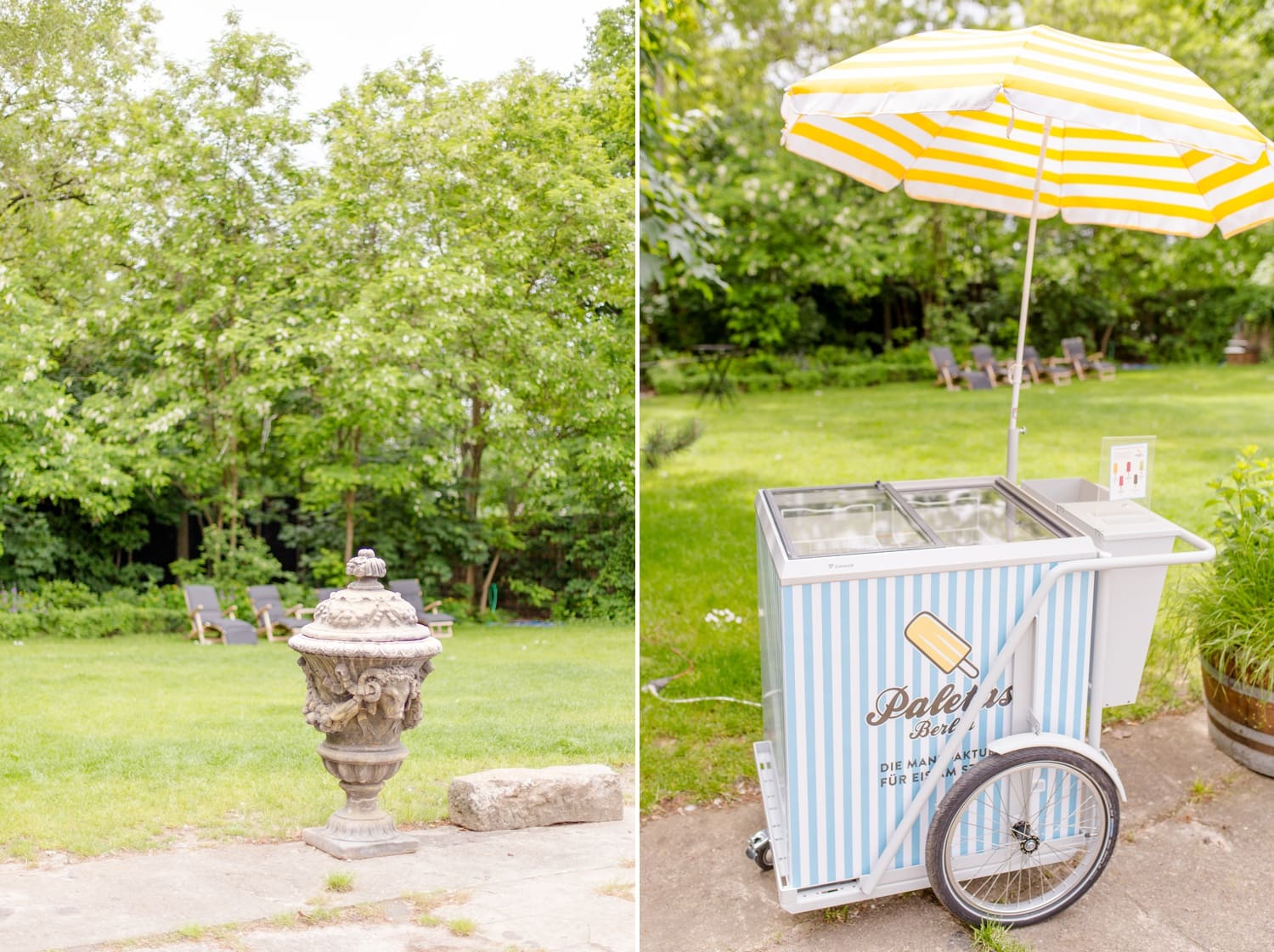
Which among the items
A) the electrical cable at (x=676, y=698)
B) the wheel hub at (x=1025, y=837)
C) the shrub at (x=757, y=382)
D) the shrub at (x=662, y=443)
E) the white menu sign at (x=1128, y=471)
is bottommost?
the electrical cable at (x=676, y=698)

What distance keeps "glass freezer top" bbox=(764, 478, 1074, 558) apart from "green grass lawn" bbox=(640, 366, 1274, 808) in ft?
3.01

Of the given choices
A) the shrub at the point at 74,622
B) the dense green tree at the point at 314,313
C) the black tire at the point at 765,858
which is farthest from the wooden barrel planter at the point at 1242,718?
the shrub at the point at 74,622

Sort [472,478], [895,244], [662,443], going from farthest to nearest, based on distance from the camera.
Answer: [895,244]
[662,443]
[472,478]

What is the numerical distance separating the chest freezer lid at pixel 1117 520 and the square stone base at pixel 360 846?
2234 mm

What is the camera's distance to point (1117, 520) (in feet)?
8.90

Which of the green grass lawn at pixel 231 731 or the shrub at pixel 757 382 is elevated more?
the shrub at pixel 757 382

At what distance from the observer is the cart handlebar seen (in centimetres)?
238

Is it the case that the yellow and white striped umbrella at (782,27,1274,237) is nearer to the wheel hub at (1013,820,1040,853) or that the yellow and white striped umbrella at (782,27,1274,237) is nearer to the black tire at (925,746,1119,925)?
the black tire at (925,746,1119,925)

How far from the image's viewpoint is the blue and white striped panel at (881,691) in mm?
2365

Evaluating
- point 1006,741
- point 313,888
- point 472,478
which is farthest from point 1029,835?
point 472,478

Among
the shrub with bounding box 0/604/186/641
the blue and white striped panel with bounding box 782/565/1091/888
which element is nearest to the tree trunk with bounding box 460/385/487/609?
the shrub with bounding box 0/604/186/641

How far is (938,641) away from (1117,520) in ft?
2.08

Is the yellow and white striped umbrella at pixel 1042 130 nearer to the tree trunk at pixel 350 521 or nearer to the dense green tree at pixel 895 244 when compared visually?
the tree trunk at pixel 350 521

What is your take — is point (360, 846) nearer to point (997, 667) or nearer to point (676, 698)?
point (676, 698)
